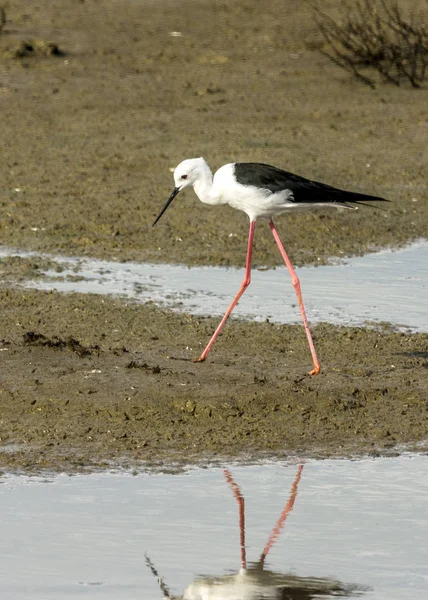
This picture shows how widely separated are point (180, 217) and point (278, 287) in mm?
1790

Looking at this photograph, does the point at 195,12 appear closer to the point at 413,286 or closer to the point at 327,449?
the point at 413,286

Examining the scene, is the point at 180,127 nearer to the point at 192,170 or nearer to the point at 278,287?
the point at 278,287

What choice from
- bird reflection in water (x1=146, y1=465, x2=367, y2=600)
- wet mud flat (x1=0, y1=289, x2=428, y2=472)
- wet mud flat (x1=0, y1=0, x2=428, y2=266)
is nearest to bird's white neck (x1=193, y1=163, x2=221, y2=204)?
wet mud flat (x1=0, y1=289, x2=428, y2=472)

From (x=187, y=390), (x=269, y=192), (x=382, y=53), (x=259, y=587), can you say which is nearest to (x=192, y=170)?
(x=269, y=192)

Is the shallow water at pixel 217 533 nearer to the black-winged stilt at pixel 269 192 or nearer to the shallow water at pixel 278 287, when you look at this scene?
the black-winged stilt at pixel 269 192

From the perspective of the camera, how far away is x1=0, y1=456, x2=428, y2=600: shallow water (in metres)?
4.28

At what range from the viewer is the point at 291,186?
7.15 metres

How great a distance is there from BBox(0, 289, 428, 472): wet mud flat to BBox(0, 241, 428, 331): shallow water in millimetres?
306

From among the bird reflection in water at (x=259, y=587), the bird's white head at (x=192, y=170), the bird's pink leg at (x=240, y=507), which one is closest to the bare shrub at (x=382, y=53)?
Answer: the bird's white head at (x=192, y=170)

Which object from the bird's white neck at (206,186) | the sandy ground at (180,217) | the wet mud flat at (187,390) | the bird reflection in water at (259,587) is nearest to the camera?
the bird reflection in water at (259,587)

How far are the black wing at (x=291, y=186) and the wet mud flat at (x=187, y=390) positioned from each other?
0.78m

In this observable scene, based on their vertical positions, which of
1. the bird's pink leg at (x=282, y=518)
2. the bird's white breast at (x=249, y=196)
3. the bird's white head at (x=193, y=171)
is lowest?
the bird's pink leg at (x=282, y=518)

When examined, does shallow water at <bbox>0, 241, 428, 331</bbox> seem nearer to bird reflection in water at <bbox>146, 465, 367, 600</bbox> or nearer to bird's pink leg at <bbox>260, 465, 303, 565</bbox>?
bird's pink leg at <bbox>260, 465, 303, 565</bbox>

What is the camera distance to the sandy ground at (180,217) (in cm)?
611
